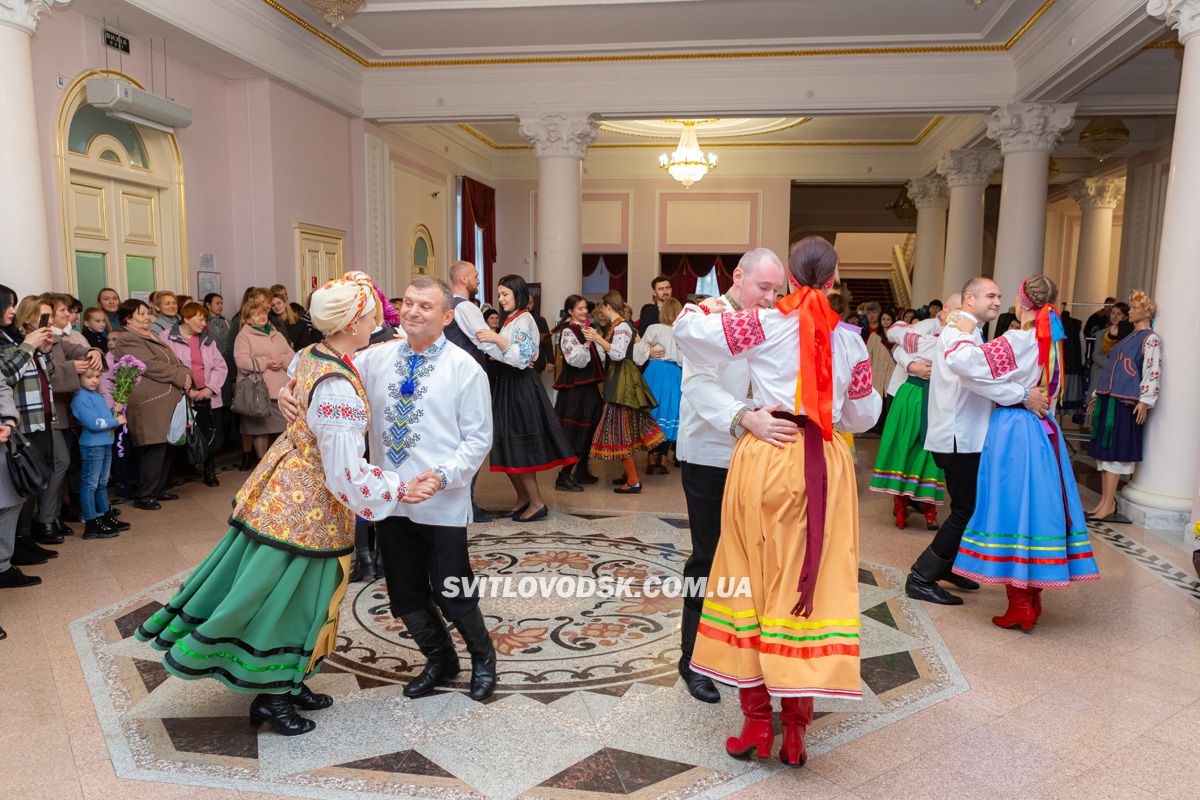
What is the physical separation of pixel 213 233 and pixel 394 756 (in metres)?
6.64

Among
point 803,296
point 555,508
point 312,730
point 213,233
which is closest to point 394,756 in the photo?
point 312,730

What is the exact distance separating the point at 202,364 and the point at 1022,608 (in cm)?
573

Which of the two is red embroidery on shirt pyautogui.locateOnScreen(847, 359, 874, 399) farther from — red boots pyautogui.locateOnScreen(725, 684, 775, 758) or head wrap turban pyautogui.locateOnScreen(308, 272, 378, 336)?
head wrap turban pyautogui.locateOnScreen(308, 272, 378, 336)

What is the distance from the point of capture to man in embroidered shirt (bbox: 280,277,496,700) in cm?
265

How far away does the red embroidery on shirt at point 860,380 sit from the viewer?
2.59 metres

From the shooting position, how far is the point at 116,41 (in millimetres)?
6609

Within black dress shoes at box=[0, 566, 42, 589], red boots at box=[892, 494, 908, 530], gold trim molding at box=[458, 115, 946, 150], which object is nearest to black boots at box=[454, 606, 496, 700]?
black dress shoes at box=[0, 566, 42, 589]

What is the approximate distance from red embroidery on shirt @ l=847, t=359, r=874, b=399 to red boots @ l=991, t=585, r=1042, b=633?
1631 millimetres

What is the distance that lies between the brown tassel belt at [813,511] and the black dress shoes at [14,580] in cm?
379

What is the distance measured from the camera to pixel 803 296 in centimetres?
246

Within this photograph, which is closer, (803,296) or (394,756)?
(803,296)

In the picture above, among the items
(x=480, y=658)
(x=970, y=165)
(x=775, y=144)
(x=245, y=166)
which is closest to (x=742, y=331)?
(x=480, y=658)

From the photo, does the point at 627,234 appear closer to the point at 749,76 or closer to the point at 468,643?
the point at 749,76

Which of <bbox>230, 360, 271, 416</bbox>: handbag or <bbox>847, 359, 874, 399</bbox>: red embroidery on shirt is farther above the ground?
<bbox>847, 359, 874, 399</bbox>: red embroidery on shirt
